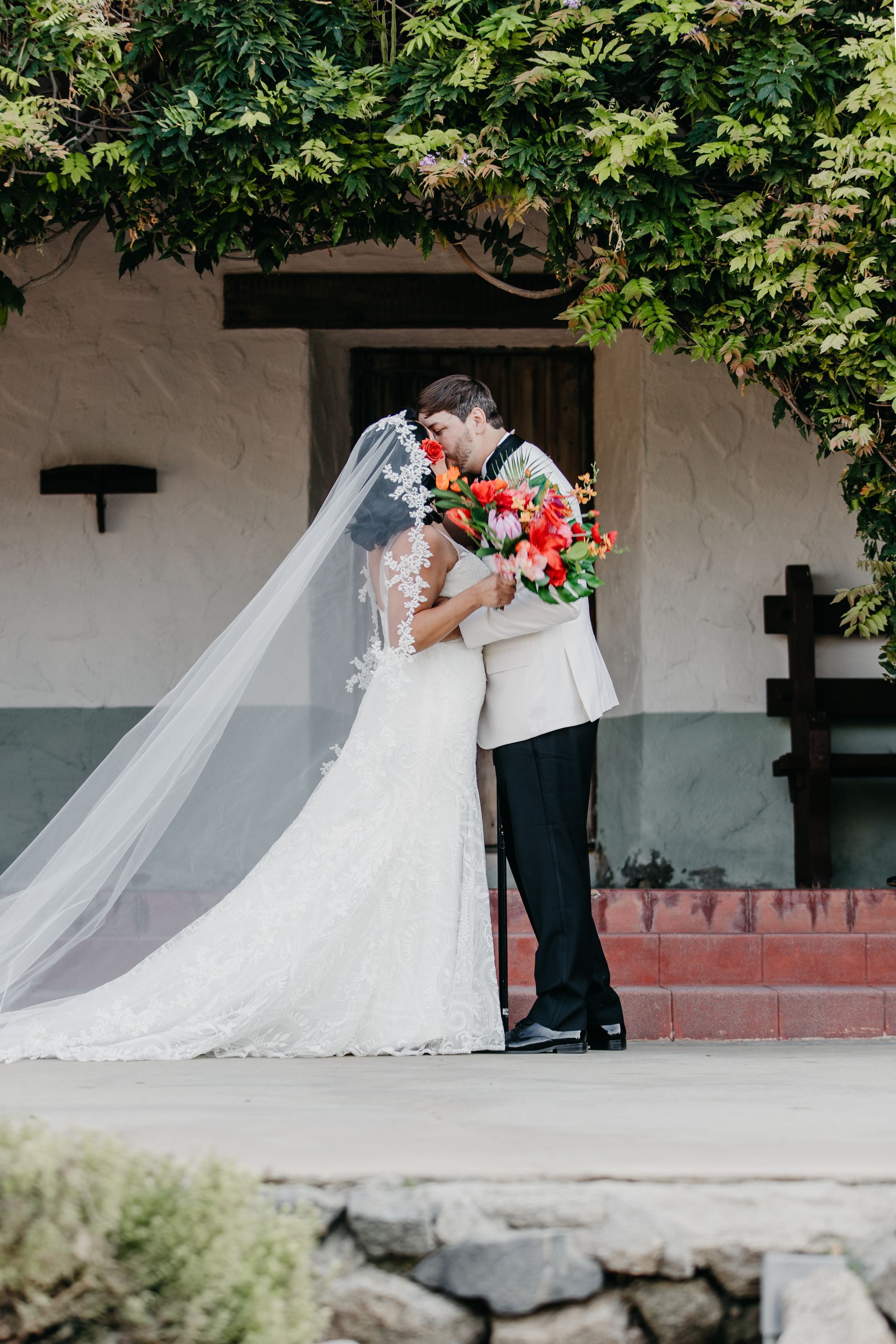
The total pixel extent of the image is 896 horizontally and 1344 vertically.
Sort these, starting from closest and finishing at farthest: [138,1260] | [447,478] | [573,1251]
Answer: [138,1260], [573,1251], [447,478]

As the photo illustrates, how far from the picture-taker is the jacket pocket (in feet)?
11.9

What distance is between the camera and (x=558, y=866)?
3.56 meters

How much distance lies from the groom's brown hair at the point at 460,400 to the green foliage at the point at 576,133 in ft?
1.83

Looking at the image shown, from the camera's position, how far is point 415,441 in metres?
3.63

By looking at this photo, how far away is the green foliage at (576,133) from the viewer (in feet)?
12.5

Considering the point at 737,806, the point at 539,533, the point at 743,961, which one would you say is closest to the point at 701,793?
the point at 737,806

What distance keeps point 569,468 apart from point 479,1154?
4773mm

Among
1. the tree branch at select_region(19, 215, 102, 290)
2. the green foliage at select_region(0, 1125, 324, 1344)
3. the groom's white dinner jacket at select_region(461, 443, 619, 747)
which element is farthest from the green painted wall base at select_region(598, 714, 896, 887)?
the green foliage at select_region(0, 1125, 324, 1344)

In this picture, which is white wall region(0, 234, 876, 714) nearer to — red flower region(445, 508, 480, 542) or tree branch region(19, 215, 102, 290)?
tree branch region(19, 215, 102, 290)

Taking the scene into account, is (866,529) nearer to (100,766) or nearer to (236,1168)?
(100,766)

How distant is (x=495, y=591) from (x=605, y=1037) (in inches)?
49.1

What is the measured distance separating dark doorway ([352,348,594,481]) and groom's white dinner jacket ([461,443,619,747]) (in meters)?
2.81

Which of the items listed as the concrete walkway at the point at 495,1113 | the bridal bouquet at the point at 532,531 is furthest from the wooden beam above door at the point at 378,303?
the concrete walkway at the point at 495,1113

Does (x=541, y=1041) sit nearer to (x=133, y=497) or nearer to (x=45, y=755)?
(x=45, y=755)
